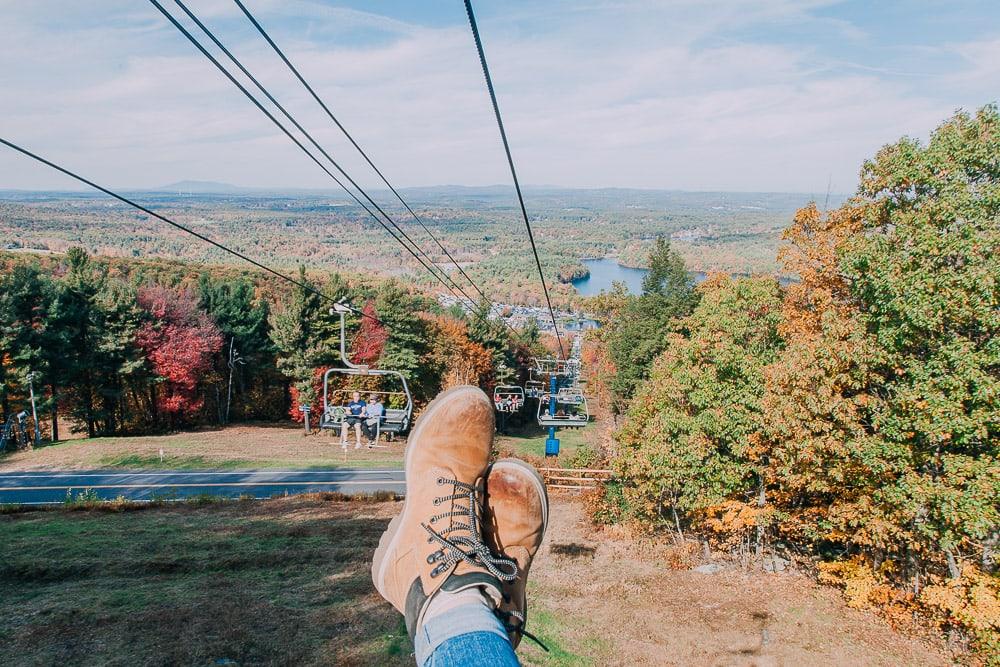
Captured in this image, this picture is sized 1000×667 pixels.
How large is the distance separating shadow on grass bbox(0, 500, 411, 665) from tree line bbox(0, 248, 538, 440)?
21754mm

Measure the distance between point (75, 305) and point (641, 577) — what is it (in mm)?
33207

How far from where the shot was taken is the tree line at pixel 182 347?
30531 millimetres

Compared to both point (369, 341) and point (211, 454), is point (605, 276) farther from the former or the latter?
point (211, 454)

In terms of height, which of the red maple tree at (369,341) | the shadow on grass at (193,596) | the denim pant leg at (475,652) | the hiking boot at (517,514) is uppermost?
the denim pant leg at (475,652)

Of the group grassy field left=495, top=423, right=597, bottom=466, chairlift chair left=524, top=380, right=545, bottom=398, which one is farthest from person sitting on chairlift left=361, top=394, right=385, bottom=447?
grassy field left=495, top=423, right=597, bottom=466

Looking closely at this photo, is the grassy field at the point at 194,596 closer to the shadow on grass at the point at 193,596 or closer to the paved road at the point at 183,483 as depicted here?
the shadow on grass at the point at 193,596

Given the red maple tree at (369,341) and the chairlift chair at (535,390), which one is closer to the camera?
the chairlift chair at (535,390)

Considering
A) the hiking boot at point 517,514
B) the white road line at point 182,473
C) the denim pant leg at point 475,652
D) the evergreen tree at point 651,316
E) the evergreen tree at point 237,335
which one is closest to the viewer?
the denim pant leg at point 475,652

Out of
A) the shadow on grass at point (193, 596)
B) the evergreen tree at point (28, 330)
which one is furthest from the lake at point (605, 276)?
the shadow on grass at point (193, 596)

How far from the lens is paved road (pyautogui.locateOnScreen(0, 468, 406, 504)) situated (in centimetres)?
2039

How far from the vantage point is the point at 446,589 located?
9.39 feet

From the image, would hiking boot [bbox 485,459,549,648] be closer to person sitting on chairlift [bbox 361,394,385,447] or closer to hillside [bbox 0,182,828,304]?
person sitting on chairlift [bbox 361,394,385,447]

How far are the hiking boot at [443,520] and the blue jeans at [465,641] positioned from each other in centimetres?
19

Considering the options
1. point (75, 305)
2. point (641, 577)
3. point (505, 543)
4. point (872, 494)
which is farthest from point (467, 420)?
point (75, 305)
